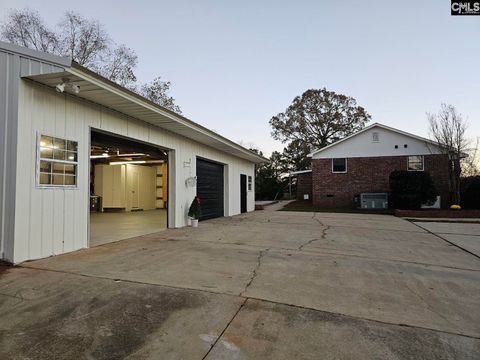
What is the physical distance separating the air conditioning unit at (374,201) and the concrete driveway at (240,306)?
13.1 m

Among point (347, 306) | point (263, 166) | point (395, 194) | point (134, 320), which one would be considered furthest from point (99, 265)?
point (263, 166)

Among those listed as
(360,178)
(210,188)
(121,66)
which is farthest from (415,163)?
(121,66)

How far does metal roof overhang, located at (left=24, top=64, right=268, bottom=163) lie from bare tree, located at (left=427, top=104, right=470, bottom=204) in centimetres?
1318

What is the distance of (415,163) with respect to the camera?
60.2ft

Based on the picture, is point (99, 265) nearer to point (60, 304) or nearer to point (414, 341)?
point (60, 304)

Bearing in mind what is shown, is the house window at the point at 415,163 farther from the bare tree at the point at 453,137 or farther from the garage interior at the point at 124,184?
the garage interior at the point at 124,184

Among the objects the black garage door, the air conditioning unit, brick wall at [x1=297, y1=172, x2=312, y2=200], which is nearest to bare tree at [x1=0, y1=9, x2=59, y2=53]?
the black garage door

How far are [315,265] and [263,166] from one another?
109 feet

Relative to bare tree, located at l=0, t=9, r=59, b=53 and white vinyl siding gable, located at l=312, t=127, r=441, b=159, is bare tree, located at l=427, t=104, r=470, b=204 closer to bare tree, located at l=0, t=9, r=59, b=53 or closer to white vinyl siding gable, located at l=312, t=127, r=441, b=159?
white vinyl siding gable, located at l=312, t=127, r=441, b=159

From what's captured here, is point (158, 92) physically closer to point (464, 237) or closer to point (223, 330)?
point (464, 237)

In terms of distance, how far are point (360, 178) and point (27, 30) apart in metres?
23.1

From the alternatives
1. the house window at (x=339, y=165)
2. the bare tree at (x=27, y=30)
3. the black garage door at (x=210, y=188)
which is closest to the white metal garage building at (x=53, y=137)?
the black garage door at (x=210, y=188)

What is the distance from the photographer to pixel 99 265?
4418 millimetres

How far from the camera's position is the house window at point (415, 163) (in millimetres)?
18234
